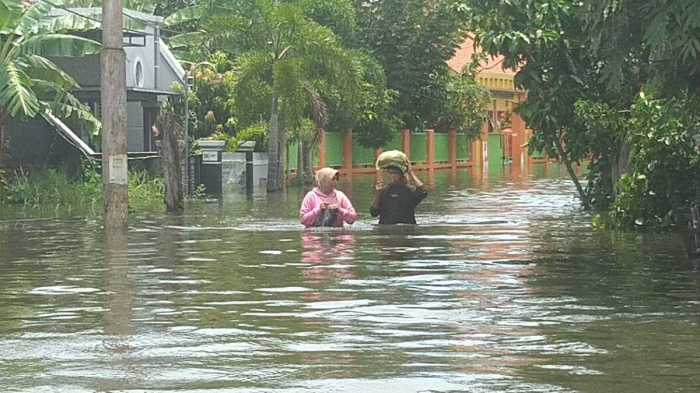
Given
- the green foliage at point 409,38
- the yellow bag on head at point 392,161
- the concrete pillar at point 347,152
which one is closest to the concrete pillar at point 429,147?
the green foliage at point 409,38

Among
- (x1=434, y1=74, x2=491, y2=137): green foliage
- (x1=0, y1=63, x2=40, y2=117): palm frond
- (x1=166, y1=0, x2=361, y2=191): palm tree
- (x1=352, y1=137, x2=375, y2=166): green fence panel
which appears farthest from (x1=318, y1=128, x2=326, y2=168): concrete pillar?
(x1=0, y1=63, x2=40, y2=117): palm frond

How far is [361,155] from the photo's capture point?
60906mm

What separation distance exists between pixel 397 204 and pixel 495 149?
57.7 m

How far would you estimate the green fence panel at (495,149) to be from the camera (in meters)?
76.6

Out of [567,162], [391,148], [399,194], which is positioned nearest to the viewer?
[399,194]

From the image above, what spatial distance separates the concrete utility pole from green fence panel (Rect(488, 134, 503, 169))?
175 ft

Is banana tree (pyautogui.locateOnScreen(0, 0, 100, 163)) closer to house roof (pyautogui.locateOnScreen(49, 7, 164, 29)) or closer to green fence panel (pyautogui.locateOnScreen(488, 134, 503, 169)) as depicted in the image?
house roof (pyautogui.locateOnScreen(49, 7, 164, 29))

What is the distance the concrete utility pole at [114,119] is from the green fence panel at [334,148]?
3378cm

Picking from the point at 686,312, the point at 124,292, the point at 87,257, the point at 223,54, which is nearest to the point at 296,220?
the point at 87,257

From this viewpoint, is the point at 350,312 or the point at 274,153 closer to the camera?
the point at 350,312

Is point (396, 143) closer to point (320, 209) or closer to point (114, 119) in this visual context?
point (114, 119)

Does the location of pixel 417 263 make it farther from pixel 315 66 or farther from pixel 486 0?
pixel 315 66

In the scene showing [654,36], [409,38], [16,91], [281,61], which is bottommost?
[654,36]

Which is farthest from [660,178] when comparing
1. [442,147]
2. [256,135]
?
[442,147]
